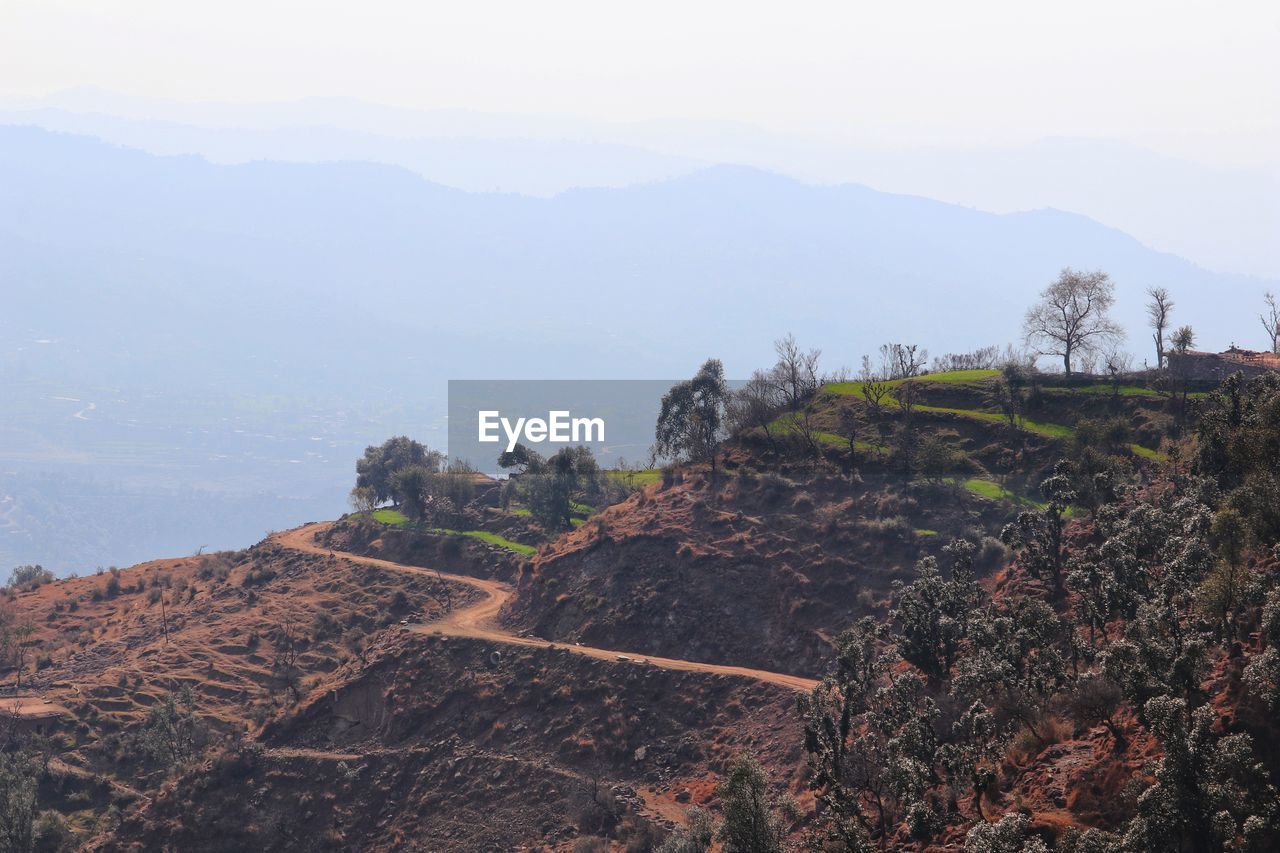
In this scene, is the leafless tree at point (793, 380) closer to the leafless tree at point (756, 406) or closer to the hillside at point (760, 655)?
the leafless tree at point (756, 406)

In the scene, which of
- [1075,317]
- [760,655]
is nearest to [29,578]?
[760,655]

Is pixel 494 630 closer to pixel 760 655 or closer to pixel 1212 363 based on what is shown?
pixel 760 655

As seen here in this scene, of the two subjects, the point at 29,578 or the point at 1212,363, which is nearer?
the point at 1212,363

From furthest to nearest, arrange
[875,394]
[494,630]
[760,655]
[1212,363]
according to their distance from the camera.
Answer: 1. [875,394]
2. [1212,363]
3. [494,630]
4. [760,655]

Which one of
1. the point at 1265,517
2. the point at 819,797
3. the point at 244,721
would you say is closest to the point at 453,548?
the point at 244,721

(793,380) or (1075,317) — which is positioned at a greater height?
(1075,317)

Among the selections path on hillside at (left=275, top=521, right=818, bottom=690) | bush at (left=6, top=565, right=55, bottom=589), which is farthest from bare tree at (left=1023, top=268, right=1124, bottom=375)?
bush at (left=6, top=565, right=55, bottom=589)

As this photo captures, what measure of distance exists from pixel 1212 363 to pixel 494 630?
155 feet

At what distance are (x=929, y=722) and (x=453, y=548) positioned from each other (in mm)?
46090

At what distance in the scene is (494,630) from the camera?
63.2 metres

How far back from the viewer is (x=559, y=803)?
49.3 m

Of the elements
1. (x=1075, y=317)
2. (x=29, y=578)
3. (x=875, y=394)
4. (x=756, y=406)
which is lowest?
(x=29, y=578)

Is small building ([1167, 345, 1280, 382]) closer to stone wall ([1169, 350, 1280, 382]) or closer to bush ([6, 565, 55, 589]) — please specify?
stone wall ([1169, 350, 1280, 382])

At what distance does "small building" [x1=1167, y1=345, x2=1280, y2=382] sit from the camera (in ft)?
214
